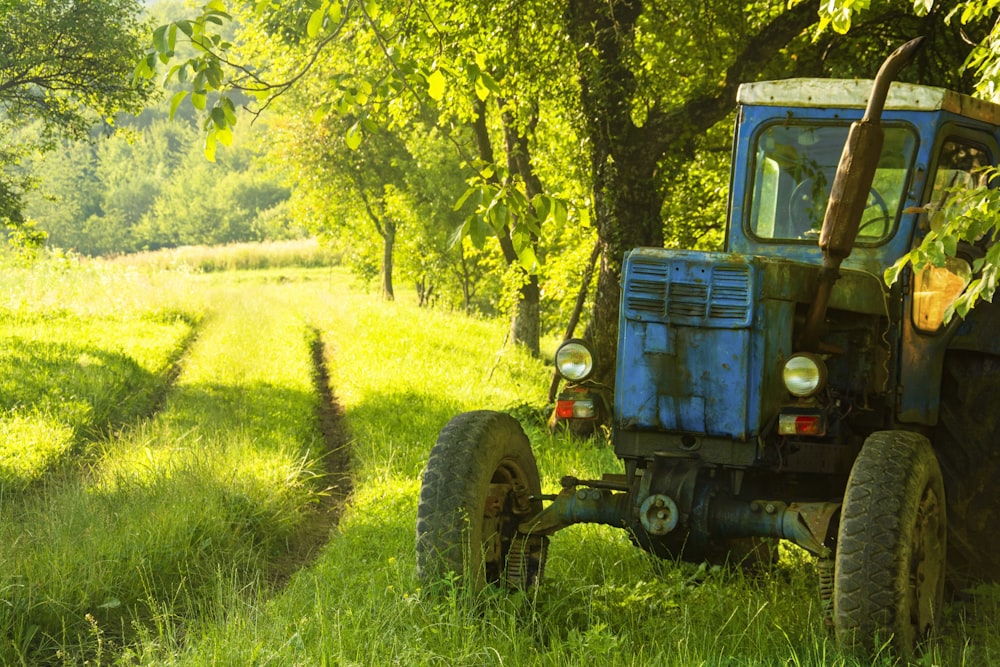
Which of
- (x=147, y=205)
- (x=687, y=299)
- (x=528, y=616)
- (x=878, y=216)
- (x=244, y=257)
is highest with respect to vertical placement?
(x=878, y=216)

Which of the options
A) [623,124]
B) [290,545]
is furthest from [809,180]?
[290,545]

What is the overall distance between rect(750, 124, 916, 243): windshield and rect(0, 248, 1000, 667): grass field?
6.19 ft

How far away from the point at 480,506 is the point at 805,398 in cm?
152

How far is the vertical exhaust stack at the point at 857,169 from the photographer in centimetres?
423

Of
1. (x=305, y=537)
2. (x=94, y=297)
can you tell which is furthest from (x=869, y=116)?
(x=94, y=297)

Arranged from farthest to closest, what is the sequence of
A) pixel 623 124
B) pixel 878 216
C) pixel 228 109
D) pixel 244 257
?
pixel 244 257 < pixel 623 124 < pixel 878 216 < pixel 228 109

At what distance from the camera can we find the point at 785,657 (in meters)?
4.12

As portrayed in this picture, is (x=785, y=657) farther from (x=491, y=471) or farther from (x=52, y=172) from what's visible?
(x=52, y=172)

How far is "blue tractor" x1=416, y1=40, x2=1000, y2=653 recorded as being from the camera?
4.26 m

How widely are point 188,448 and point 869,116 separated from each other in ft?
A: 19.7

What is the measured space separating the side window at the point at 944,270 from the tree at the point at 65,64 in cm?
1372

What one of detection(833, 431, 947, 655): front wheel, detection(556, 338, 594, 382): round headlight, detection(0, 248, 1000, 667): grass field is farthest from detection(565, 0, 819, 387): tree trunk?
detection(833, 431, 947, 655): front wheel

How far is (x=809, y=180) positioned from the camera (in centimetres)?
568

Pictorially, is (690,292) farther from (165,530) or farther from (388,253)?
(388,253)
